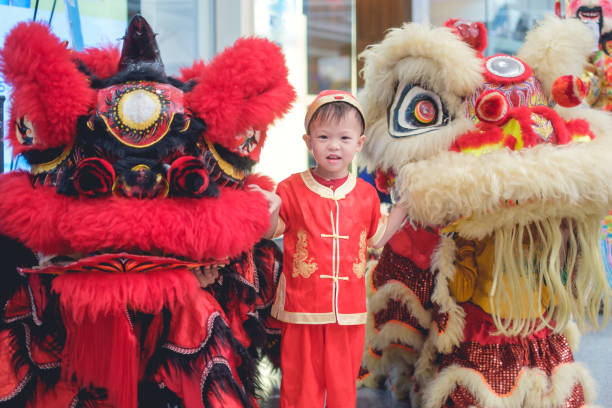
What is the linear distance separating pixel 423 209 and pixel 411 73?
34 cm

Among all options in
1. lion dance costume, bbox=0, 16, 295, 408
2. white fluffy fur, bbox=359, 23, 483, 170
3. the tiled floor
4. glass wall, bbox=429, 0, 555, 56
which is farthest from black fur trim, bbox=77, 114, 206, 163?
glass wall, bbox=429, 0, 555, 56

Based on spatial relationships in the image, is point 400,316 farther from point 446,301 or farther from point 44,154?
point 44,154

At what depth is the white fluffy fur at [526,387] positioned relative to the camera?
49.5 inches

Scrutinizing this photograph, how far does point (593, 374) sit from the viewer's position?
1.73 meters

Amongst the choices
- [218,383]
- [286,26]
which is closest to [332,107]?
[218,383]

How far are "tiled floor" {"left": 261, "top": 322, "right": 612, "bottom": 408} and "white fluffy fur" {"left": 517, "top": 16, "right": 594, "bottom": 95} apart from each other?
2.83 ft

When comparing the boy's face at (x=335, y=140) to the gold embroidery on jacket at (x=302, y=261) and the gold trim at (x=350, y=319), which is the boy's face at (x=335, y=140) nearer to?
the gold embroidery on jacket at (x=302, y=261)

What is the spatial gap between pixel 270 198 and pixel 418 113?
0.42 m

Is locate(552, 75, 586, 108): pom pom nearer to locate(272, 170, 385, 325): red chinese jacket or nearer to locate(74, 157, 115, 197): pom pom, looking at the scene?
locate(272, 170, 385, 325): red chinese jacket

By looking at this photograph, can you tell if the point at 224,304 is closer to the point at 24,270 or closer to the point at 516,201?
the point at 24,270

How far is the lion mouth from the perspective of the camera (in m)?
0.93

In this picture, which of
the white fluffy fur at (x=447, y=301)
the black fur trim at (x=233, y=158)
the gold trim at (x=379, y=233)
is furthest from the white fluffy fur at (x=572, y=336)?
the black fur trim at (x=233, y=158)

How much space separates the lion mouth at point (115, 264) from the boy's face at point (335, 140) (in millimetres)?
384

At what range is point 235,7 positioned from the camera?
201 cm
